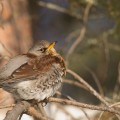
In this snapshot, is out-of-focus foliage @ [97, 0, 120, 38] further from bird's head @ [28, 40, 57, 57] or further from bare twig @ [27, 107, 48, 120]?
bare twig @ [27, 107, 48, 120]

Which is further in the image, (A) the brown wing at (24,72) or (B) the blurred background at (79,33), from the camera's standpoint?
(B) the blurred background at (79,33)

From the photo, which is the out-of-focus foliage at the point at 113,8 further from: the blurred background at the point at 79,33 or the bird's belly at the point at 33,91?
the bird's belly at the point at 33,91

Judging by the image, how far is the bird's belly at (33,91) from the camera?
359 centimetres

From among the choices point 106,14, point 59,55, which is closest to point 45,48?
point 59,55

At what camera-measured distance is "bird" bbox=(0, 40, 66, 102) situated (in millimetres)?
3535

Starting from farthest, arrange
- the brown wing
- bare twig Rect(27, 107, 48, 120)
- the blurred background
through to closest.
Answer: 1. the blurred background
2. the brown wing
3. bare twig Rect(27, 107, 48, 120)

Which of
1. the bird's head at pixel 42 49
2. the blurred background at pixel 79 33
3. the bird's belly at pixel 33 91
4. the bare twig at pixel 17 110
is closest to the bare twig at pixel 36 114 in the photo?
the bare twig at pixel 17 110

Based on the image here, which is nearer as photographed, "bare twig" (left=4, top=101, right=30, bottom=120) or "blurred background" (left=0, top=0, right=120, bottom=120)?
"bare twig" (left=4, top=101, right=30, bottom=120)

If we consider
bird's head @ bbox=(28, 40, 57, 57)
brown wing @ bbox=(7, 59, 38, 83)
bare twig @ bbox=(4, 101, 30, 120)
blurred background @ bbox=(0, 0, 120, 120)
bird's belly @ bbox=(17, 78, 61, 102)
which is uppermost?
blurred background @ bbox=(0, 0, 120, 120)

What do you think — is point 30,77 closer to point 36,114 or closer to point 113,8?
point 36,114

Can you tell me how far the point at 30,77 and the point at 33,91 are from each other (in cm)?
10

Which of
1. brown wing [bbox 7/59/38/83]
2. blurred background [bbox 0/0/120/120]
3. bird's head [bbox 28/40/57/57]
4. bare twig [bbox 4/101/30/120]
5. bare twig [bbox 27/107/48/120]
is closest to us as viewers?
bare twig [bbox 4/101/30/120]

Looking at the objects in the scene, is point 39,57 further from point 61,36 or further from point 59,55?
point 61,36

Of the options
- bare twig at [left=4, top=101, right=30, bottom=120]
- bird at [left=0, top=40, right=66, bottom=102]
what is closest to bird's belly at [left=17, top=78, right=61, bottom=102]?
bird at [left=0, top=40, right=66, bottom=102]
